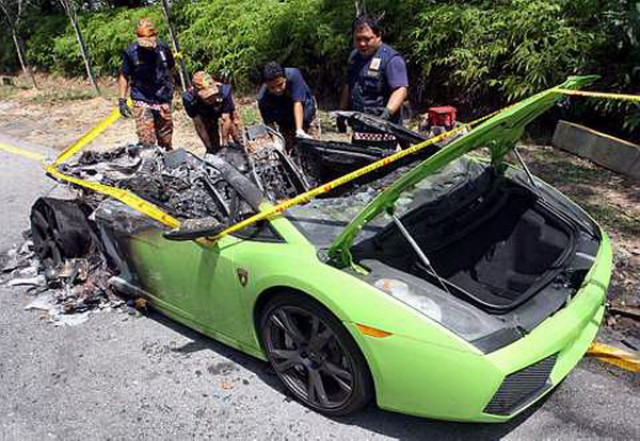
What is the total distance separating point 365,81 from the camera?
5191 millimetres

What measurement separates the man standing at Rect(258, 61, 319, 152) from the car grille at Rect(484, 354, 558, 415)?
Answer: 3.18 metres

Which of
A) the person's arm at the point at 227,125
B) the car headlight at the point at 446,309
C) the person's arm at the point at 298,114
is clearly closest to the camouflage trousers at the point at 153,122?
the person's arm at the point at 227,125

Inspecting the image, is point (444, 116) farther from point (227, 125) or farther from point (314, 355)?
point (314, 355)

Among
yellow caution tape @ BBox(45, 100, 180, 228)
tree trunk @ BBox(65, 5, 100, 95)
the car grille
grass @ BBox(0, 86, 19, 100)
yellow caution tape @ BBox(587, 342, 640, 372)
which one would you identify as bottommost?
yellow caution tape @ BBox(587, 342, 640, 372)

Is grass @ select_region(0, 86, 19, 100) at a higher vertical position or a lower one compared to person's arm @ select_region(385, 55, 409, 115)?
higher

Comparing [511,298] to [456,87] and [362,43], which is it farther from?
[456,87]

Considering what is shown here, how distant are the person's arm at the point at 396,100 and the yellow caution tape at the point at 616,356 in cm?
242

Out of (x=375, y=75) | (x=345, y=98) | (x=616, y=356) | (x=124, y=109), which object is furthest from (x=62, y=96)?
(x=616, y=356)

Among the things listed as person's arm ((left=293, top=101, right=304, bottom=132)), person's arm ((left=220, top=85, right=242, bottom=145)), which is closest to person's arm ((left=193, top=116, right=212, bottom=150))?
person's arm ((left=220, top=85, right=242, bottom=145))

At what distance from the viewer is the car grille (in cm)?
253

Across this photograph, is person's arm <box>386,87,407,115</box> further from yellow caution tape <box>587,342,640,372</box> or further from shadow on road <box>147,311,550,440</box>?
shadow on road <box>147,311,550,440</box>

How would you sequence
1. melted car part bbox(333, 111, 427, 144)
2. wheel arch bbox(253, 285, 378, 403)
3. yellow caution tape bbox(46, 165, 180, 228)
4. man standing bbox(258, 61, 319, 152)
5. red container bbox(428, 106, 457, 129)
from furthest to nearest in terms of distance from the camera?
red container bbox(428, 106, 457, 129) → man standing bbox(258, 61, 319, 152) → melted car part bbox(333, 111, 427, 144) → yellow caution tape bbox(46, 165, 180, 228) → wheel arch bbox(253, 285, 378, 403)

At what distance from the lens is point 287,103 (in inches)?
221

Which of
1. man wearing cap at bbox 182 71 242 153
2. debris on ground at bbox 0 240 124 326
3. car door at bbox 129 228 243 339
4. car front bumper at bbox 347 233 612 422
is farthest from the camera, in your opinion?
man wearing cap at bbox 182 71 242 153
